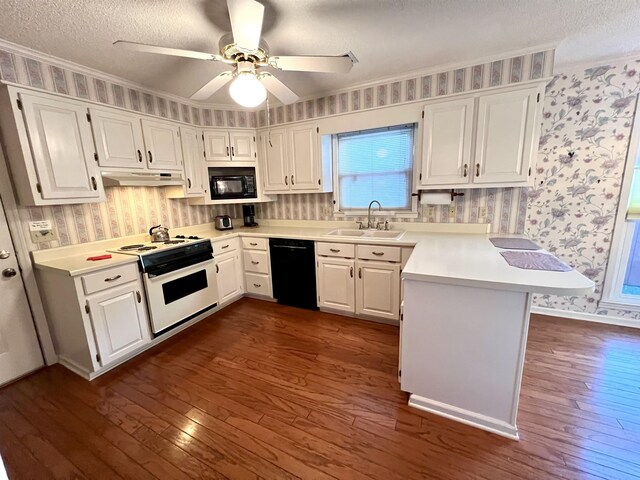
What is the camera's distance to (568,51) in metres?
2.20

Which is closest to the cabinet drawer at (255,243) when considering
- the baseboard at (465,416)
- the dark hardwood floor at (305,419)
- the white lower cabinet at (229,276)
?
the white lower cabinet at (229,276)

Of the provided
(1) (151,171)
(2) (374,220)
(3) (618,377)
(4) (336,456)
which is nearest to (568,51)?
(2) (374,220)

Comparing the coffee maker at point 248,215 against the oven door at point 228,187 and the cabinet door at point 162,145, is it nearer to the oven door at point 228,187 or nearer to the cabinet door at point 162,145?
the oven door at point 228,187

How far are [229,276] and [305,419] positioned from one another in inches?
79.3

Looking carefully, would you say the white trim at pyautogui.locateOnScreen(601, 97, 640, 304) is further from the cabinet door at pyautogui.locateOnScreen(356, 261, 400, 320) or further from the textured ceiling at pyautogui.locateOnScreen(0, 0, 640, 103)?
the cabinet door at pyautogui.locateOnScreen(356, 261, 400, 320)

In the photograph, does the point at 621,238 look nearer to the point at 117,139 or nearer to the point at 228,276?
the point at 228,276

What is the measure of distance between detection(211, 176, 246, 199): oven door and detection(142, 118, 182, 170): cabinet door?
1.50ft

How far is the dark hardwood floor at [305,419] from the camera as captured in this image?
1392 mm

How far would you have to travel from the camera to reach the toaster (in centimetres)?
359

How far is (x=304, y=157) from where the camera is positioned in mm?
3203

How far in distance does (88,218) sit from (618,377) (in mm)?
4516

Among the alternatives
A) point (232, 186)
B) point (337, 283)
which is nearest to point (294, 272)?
point (337, 283)

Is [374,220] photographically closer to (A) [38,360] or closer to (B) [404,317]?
(B) [404,317]

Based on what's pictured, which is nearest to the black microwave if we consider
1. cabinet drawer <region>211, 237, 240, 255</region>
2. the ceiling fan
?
cabinet drawer <region>211, 237, 240, 255</region>
